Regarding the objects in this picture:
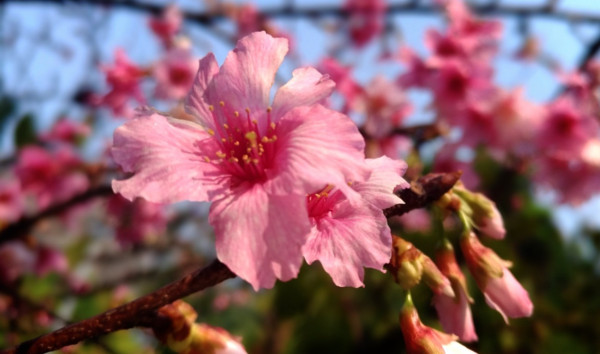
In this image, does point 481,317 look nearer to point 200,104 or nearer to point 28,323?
point 200,104

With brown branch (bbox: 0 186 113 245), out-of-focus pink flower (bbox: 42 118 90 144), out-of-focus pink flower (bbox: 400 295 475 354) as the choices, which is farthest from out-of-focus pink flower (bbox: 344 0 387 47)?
out-of-focus pink flower (bbox: 400 295 475 354)

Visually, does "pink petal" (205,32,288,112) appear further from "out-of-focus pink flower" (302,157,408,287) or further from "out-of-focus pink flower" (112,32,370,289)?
"out-of-focus pink flower" (302,157,408,287)

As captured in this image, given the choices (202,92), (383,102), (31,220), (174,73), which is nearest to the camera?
(202,92)

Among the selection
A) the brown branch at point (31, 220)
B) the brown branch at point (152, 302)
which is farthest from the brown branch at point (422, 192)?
the brown branch at point (31, 220)

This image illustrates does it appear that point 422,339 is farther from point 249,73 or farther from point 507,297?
point 249,73

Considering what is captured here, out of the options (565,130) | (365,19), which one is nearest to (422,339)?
(565,130)

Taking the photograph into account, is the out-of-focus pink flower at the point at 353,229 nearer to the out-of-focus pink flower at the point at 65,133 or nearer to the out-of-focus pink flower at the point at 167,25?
the out-of-focus pink flower at the point at 167,25
